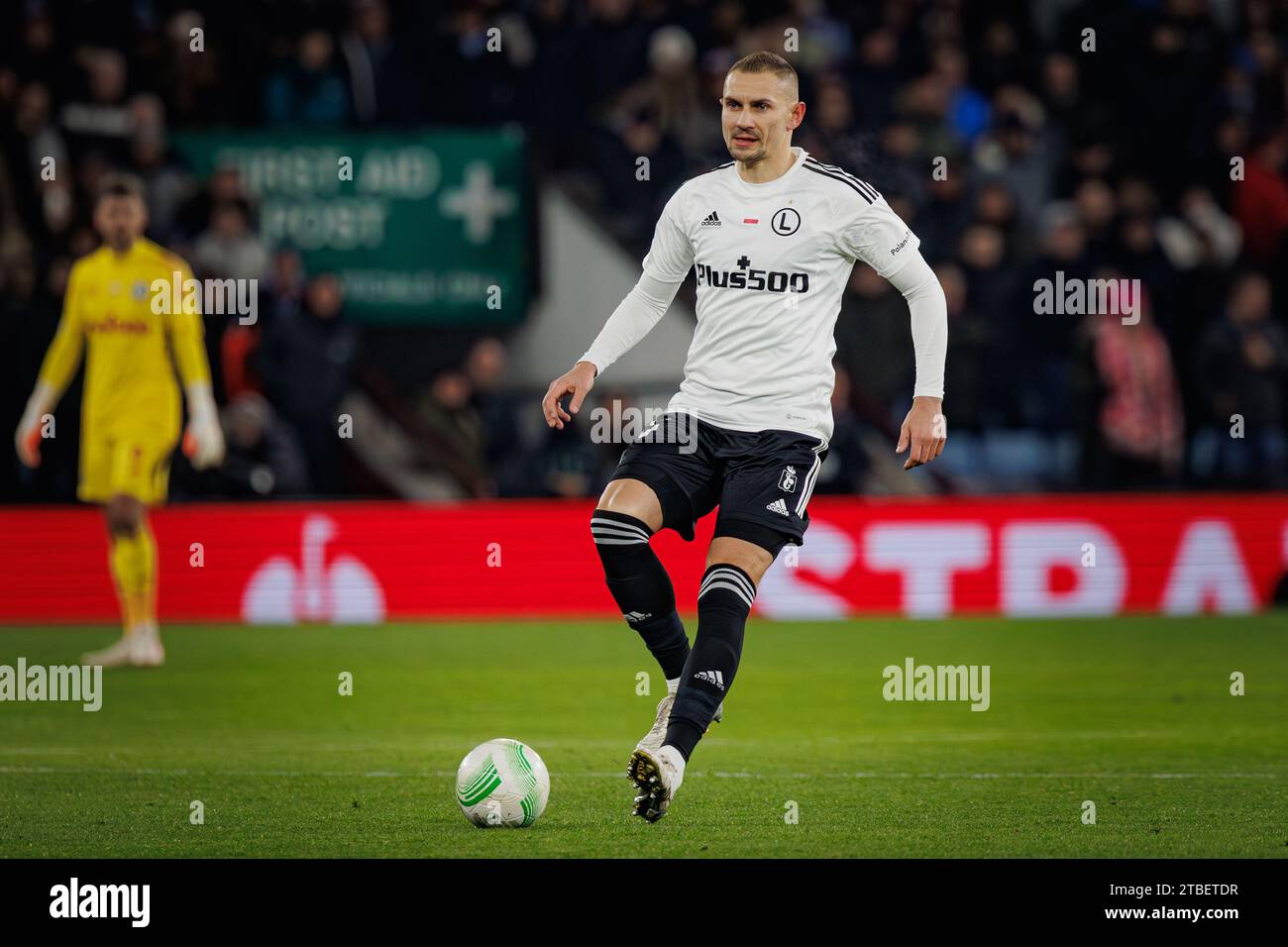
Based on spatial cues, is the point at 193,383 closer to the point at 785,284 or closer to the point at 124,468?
the point at 124,468

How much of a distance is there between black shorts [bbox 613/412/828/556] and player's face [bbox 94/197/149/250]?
5.46 m

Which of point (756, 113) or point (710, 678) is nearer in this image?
point (710, 678)

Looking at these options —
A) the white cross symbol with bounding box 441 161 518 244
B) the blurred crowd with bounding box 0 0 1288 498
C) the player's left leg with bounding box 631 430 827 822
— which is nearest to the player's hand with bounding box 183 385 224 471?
the blurred crowd with bounding box 0 0 1288 498

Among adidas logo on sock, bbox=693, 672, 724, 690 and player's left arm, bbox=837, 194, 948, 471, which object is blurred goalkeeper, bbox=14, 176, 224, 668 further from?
adidas logo on sock, bbox=693, 672, 724, 690

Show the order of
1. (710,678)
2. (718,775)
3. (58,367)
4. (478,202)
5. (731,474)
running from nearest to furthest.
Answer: (710,678) < (731,474) < (718,775) < (58,367) < (478,202)

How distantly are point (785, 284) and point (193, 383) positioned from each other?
18.0 ft

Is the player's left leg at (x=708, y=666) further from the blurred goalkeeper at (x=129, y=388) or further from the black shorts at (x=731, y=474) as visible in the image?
the blurred goalkeeper at (x=129, y=388)

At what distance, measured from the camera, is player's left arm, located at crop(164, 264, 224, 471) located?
37.1ft

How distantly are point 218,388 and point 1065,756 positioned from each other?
26.4ft

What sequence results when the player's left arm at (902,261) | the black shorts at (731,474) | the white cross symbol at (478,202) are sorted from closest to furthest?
the black shorts at (731,474)
the player's left arm at (902,261)
the white cross symbol at (478,202)

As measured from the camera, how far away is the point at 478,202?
15.4 m

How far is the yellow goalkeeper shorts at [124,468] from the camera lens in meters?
11.5

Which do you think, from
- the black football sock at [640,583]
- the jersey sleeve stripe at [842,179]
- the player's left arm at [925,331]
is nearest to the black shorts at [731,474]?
the black football sock at [640,583]

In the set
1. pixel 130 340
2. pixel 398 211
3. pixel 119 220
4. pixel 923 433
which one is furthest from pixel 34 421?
pixel 923 433
